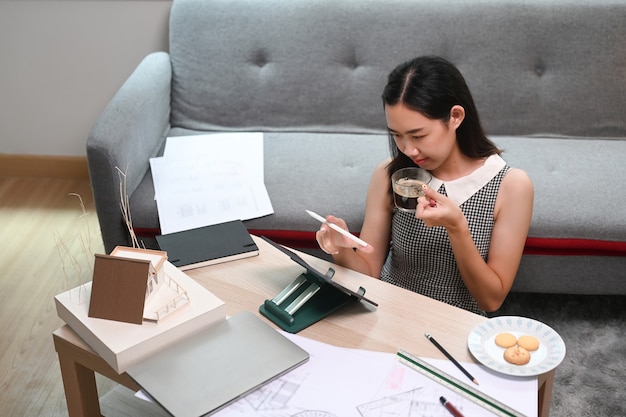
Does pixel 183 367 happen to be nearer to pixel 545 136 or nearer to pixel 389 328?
pixel 389 328

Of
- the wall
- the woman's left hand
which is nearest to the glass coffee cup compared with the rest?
the woman's left hand

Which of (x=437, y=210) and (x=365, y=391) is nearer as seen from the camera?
(x=365, y=391)

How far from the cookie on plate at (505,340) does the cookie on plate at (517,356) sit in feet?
0.05

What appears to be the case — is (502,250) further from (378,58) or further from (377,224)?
(378,58)

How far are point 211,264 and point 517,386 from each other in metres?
0.71

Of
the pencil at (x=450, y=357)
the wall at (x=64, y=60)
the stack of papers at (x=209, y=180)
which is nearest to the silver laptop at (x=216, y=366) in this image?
the pencil at (x=450, y=357)

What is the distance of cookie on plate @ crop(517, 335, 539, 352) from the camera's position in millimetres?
1356

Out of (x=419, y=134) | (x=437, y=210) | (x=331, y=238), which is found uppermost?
(x=419, y=134)

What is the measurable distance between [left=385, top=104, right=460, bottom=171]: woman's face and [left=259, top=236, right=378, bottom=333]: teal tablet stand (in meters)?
0.33

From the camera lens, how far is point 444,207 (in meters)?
1.54

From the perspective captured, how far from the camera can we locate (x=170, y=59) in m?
2.78

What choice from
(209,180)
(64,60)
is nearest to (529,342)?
(209,180)

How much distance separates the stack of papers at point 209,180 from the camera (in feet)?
7.29

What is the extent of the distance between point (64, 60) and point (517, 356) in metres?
2.42
